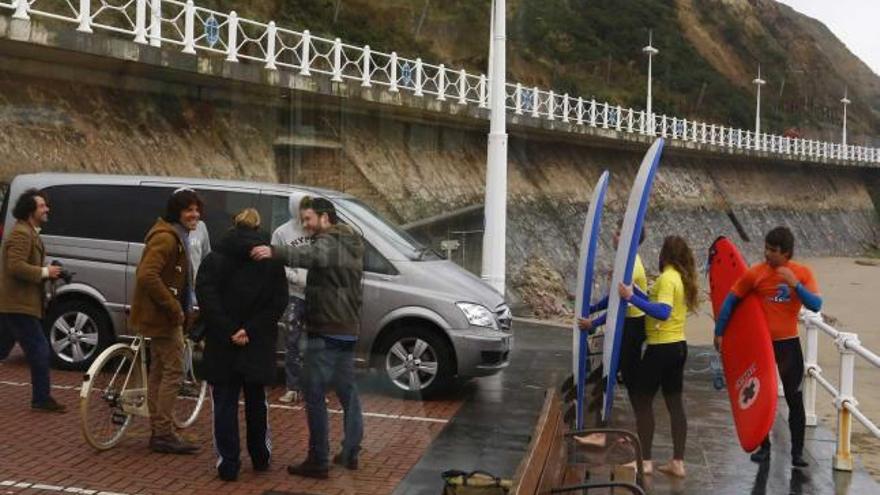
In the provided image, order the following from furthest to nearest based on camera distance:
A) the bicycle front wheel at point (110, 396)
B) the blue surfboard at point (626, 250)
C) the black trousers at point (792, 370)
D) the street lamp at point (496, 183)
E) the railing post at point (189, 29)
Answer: the street lamp at point (496, 183) < the black trousers at point (792, 370) < the bicycle front wheel at point (110, 396) < the blue surfboard at point (626, 250) < the railing post at point (189, 29)

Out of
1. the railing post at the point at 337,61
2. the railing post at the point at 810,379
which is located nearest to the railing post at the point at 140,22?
the railing post at the point at 337,61

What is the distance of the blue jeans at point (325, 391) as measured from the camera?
376 cm

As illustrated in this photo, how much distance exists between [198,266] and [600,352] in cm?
202

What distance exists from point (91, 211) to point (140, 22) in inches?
64.5

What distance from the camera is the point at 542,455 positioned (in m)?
3.28

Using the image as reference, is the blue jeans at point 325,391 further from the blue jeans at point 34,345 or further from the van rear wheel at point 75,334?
the van rear wheel at point 75,334

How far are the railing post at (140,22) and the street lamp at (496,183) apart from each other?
2283mm

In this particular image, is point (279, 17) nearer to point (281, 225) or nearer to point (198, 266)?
point (281, 225)

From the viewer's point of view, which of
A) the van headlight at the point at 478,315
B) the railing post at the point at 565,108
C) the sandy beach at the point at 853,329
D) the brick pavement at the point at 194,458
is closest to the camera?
the brick pavement at the point at 194,458

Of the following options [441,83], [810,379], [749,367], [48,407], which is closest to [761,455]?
[749,367]

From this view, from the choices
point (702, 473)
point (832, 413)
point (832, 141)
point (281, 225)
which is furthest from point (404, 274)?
point (832, 141)

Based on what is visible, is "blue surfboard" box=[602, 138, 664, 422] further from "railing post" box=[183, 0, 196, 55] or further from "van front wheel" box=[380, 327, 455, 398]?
"railing post" box=[183, 0, 196, 55]

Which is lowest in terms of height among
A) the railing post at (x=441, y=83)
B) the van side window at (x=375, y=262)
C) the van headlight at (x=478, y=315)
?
the van headlight at (x=478, y=315)

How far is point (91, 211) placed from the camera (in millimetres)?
4891
